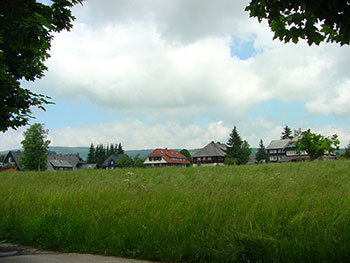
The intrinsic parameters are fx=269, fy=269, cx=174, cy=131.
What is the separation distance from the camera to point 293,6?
3.94 metres

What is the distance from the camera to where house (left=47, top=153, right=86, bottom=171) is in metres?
108

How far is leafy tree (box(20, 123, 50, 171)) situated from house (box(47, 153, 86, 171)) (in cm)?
4412

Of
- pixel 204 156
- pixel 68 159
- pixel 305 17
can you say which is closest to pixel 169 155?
pixel 204 156

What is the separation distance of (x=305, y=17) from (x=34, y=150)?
2751 inches

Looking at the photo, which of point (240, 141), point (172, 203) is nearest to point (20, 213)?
point (172, 203)

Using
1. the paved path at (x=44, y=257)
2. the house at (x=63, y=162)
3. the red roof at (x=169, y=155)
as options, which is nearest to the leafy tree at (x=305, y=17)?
the paved path at (x=44, y=257)

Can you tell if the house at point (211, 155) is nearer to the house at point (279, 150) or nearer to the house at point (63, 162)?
the house at point (279, 150)

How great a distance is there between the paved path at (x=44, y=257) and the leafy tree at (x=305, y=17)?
14.1ft

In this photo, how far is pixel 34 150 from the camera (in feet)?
210

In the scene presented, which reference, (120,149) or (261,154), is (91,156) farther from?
(261,154)

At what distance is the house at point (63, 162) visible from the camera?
10782 centimetres

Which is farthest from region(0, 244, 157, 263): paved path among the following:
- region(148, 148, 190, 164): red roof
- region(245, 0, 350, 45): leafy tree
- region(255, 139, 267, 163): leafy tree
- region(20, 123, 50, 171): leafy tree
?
region(255, 139, 267, 163): leafy tree

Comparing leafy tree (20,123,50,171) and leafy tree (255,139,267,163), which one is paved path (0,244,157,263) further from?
leafy tree (255,139,267,163)

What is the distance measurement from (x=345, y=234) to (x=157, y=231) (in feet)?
9.51
